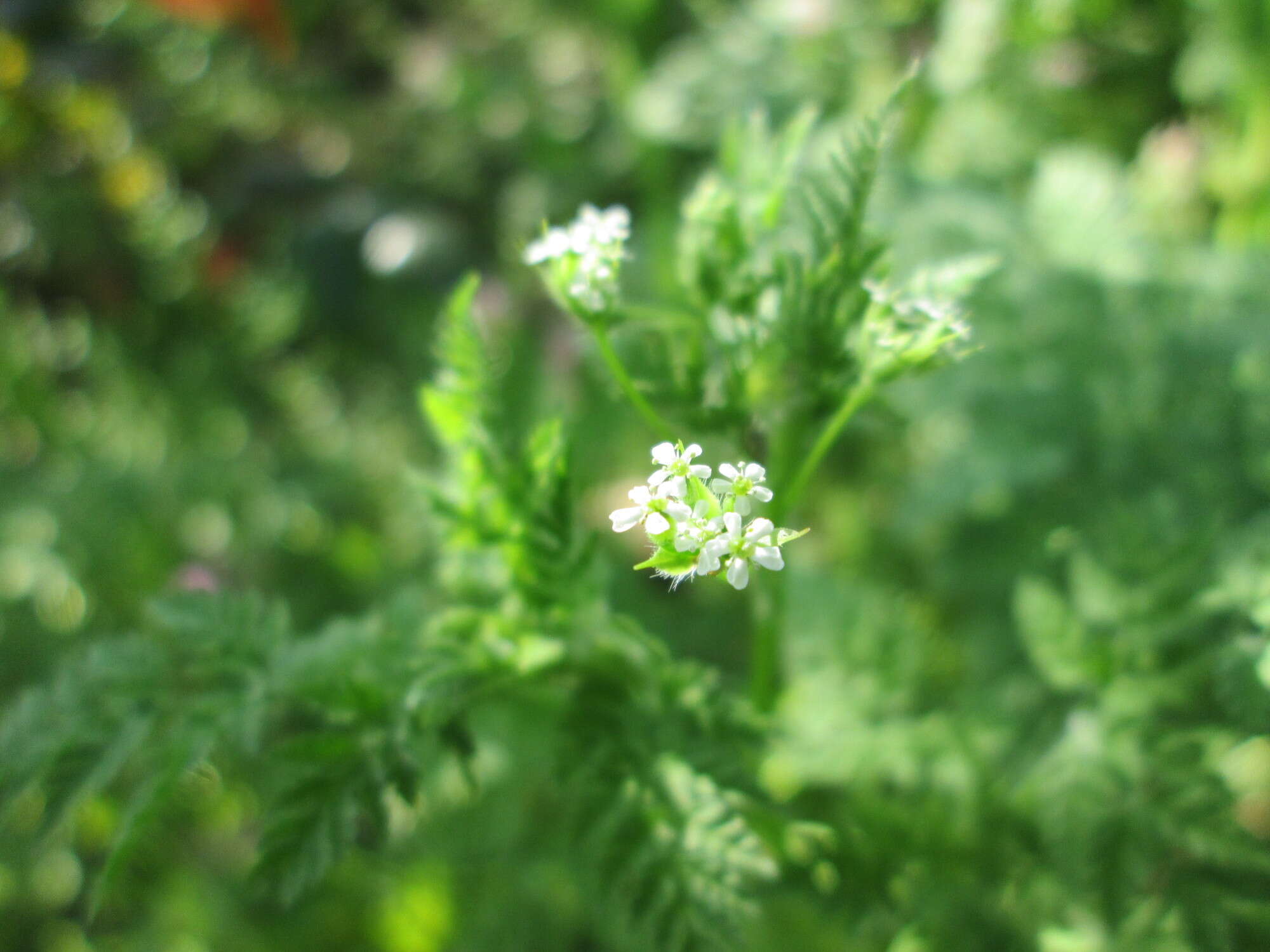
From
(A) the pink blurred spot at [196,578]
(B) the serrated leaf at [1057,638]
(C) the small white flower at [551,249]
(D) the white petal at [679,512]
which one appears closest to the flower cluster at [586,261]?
(C) the small white flower at [551,249]

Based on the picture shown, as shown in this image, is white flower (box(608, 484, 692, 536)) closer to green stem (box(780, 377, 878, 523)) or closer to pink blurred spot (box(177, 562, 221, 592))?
green stem (box(780, 377, 878, 523))

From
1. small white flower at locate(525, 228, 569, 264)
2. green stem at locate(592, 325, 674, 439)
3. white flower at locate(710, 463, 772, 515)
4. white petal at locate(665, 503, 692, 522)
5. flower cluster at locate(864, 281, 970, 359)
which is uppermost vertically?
flower cluster at locate(864, 281, 970, 359)

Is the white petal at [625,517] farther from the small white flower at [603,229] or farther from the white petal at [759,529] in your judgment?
the small white flower at [603,229]

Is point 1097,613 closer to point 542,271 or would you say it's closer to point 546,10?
point 542,271

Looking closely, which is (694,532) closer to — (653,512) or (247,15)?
(653,512)

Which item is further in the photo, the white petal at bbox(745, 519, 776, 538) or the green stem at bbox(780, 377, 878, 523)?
the green stem at bbox(780, 377, 878, 523)

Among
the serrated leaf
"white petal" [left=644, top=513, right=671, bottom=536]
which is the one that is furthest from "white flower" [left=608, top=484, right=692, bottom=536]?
the serrated leaf

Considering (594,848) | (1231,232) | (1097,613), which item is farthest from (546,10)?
(594,848)
